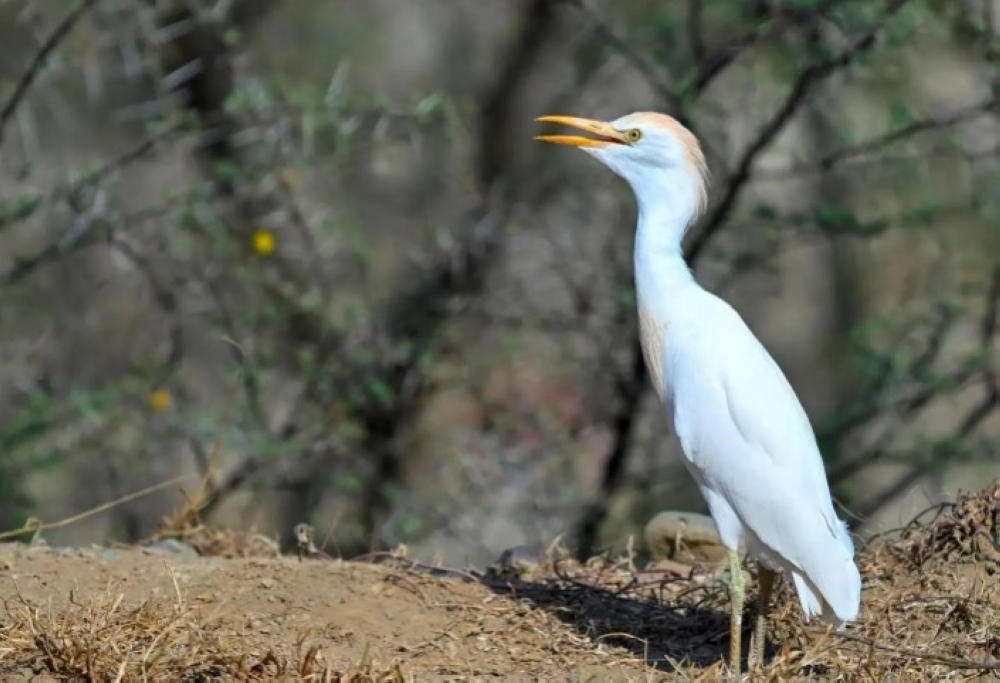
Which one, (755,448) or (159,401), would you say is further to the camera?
(159,401)

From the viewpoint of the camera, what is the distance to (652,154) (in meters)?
4.14

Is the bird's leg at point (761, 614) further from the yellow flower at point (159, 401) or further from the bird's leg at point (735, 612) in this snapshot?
the yellow flower at point (159, 401)

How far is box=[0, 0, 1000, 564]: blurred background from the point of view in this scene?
22.3 ft

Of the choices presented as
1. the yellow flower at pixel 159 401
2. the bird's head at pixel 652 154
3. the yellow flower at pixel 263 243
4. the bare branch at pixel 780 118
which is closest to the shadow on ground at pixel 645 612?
the bird's head at pixel 652 154

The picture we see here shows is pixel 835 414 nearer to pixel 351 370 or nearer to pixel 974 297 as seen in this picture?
pixel 974 297

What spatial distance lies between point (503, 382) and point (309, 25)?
2.53 meters

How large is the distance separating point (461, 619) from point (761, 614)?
2.58 ft

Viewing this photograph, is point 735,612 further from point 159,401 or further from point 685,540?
point 159,401

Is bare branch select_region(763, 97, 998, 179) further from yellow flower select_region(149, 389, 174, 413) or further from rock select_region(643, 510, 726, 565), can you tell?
yellow flower select_region(149, 389, 174, 413)

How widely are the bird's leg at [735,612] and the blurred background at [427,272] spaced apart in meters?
2.43

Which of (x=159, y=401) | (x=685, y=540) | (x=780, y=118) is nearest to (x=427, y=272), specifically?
(x=159, y=401)

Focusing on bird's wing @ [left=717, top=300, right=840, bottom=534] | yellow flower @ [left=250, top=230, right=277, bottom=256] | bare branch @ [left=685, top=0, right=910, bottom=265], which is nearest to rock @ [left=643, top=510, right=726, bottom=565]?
bird's wing @ [left=717, top=300, right=840, bottom=534]

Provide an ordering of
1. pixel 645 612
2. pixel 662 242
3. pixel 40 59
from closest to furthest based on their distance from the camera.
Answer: pixel 662 242
pixel 645 612
pixel 40 59

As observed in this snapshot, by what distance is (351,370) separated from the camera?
7.55m
